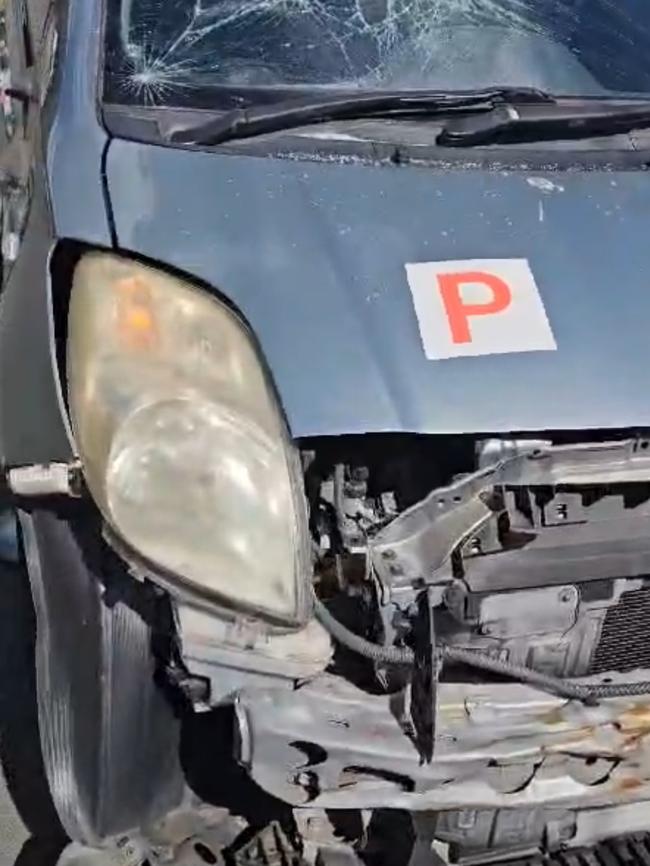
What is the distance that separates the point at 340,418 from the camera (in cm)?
192

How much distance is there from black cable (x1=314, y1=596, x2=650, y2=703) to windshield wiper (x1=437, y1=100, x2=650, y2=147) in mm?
869

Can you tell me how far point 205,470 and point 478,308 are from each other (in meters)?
0.49

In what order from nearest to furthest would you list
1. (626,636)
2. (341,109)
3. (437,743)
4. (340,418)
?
(340,418)
(437,743)
(626,636)
(341,109)

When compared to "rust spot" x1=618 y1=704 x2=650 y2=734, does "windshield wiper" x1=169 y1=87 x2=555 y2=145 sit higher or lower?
higher

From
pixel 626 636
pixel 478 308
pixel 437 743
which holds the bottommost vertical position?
pixel 437 743

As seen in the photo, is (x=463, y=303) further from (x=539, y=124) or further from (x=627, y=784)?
(x=627, y=784)

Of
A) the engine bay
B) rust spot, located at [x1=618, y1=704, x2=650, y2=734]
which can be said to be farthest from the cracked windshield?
rust spot, located at [x1=618, y1=704, x2=650, y2=734]

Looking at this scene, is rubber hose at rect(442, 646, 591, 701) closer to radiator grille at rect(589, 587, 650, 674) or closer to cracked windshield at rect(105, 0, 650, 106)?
radiator grille at rect(589, 587, 650, 674)

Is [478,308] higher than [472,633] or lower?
higher

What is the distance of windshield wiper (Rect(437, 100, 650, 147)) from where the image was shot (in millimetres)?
2375

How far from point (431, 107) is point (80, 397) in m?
0.85

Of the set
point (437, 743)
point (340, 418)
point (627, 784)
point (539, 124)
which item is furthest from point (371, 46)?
point (627, 784)

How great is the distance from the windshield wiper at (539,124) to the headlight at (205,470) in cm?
63

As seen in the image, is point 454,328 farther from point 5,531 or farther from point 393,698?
point 5,531
